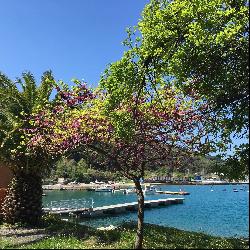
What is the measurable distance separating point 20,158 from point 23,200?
246 centimetres

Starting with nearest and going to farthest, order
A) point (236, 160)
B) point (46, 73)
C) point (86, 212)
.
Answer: point (236, 160) < point (46, 73) < point (86, 212)

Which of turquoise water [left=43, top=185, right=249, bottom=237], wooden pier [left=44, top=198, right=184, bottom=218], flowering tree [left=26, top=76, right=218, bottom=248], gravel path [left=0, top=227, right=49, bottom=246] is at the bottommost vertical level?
turquoise water [left=43, top=185, right=249, bottom=237]

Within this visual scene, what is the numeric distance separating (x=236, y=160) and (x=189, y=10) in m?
5.78

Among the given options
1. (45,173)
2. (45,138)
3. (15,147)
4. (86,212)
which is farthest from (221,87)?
(86,212)

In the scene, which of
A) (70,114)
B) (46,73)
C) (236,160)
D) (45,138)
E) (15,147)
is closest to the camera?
(236,160)

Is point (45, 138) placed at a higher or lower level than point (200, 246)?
higher

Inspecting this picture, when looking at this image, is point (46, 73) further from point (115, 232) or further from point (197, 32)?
point (197, 32)

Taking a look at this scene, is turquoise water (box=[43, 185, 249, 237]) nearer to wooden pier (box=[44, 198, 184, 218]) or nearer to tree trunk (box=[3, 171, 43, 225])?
wooden pier (box=[44, 198, 184, 218])

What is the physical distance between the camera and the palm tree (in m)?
23.1

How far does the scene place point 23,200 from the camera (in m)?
23.7

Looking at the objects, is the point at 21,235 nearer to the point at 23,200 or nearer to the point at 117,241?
the point at 23,200

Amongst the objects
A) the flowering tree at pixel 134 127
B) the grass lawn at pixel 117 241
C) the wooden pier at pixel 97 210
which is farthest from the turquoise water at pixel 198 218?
the flowering tree at pixel 134 127

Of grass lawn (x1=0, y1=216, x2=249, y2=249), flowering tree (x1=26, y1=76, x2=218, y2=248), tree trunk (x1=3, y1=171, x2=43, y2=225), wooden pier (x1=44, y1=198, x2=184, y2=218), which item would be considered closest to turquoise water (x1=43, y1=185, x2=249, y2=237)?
wooden pier (x1=44, y1=198, x2=184, y2=218)

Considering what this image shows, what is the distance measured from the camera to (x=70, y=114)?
55.7ft
